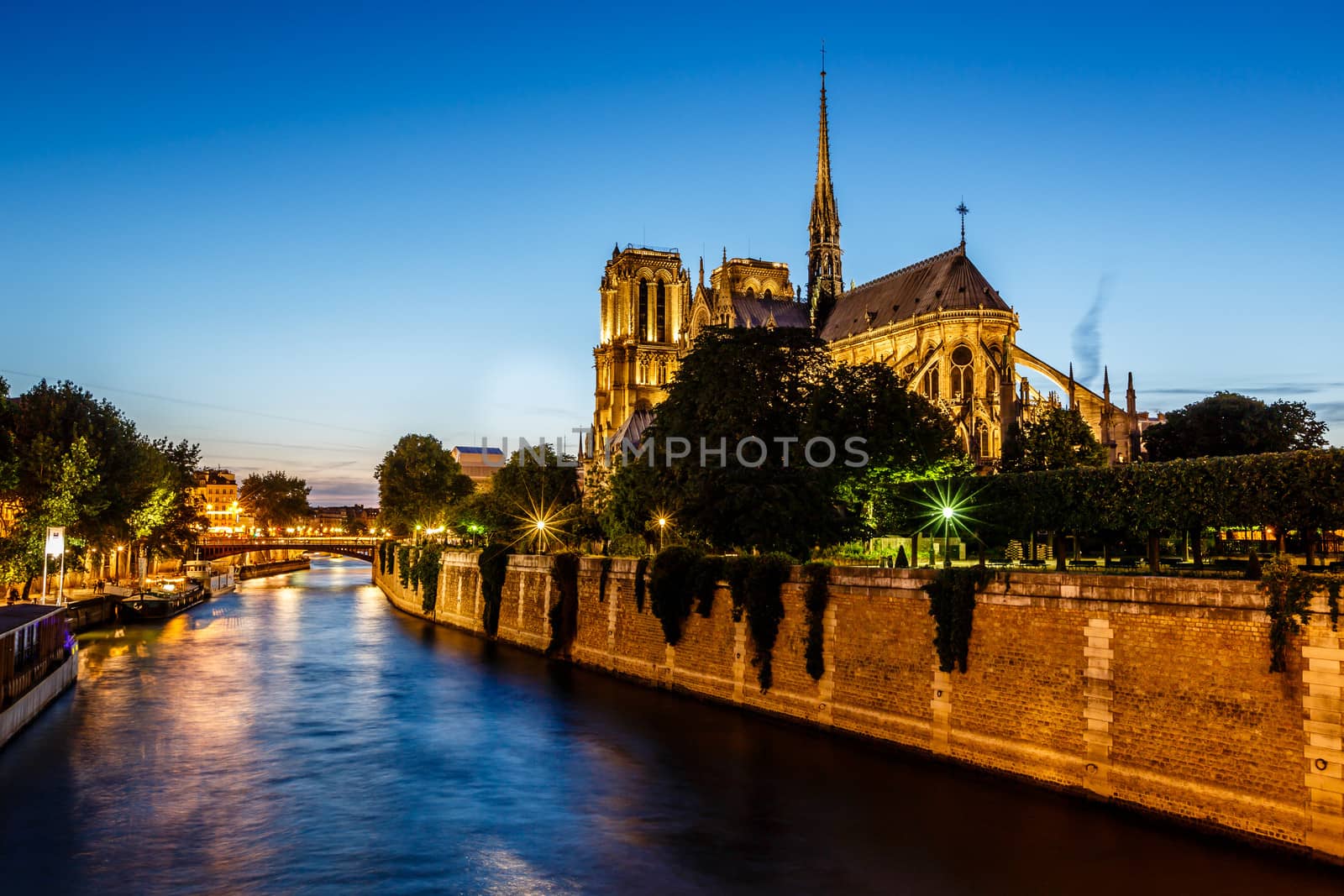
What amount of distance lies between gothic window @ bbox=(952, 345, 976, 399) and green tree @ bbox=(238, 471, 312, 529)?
11439cm

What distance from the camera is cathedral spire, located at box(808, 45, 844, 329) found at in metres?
88.2

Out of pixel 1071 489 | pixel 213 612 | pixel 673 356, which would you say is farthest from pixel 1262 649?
pixel 673 356

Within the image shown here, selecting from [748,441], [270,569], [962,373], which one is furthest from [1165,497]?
[270,569]

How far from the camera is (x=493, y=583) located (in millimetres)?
42438

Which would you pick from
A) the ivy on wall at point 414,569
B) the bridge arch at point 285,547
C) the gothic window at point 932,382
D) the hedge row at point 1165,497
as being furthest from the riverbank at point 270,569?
the hedge row at point 1165,497

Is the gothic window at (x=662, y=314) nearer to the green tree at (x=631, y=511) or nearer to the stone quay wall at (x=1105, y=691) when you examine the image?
the green tree at (x=631, y=511)

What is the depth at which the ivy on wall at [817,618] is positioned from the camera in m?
23.0

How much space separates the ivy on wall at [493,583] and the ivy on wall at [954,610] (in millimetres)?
24592

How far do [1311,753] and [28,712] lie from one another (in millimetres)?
24765

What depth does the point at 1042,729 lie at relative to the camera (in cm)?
1786

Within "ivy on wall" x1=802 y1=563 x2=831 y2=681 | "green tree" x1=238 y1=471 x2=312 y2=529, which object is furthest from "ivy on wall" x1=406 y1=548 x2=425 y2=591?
"green tree" x1=238 y1=471 x2=312 y2=529

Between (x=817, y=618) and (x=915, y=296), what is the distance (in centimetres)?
5308

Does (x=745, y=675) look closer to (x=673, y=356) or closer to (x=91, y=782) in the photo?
(x=91, y=782)

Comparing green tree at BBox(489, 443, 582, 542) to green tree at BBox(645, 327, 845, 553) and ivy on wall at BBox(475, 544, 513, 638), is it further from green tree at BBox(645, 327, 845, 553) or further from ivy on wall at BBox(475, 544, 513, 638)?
green tree at BBox(645, 327, 845, 553)
